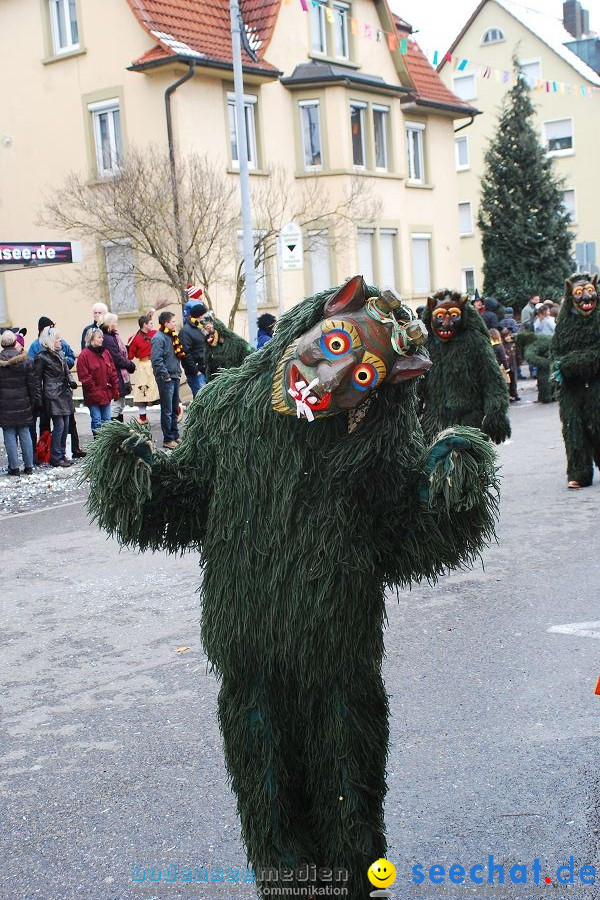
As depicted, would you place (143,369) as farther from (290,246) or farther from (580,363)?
(580,363)

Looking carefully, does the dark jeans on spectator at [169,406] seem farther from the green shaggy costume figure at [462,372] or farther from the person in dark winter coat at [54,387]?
the green shaggy costume figure at [462,372]

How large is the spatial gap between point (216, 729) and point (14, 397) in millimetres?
8542

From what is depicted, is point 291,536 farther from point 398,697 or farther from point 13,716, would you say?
point 13,716

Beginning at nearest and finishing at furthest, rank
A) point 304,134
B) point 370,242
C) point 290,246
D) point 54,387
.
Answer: point 54,387
point 290,246
point 304,134
point 370,242

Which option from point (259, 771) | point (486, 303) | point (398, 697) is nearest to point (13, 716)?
point (398, 697)

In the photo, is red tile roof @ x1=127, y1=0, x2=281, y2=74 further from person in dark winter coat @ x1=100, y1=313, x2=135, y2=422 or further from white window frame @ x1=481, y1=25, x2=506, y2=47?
white window frame @ x1=481, y1=25, x2=506, y2=47

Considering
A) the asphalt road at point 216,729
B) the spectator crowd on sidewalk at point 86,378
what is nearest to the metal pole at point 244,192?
the spectator crowd on sidewalk at point 86,378

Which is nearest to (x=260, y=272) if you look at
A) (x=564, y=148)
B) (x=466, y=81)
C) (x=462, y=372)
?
(x=462, y=372)

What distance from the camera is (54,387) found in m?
13.0

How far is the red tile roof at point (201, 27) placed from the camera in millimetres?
21703

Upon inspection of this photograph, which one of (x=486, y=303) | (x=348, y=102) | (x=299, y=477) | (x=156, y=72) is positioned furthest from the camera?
(x=348, y=102)

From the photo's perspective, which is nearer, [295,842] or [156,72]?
[295,842]

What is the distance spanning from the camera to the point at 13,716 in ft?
16.3

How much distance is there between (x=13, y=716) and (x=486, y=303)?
15.5 m
